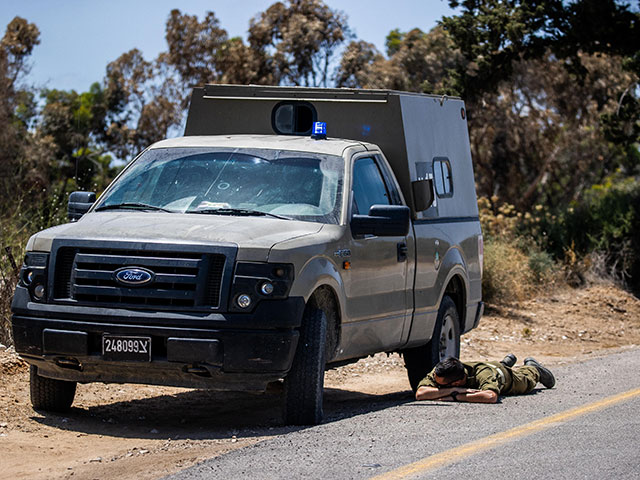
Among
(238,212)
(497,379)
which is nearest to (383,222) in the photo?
(238,212)

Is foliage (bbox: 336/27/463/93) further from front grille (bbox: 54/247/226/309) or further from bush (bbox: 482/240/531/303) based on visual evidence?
front grille (bbox: 54/247/226/309)

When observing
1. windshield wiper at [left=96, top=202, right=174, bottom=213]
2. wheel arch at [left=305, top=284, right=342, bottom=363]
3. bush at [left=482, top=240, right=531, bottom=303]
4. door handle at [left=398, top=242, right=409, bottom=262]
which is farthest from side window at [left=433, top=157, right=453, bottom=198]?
bush at [left=482, top=240, right=531, bottom=303]

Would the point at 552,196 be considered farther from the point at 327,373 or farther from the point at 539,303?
the point at 327,373

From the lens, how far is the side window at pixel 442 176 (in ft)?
34.9

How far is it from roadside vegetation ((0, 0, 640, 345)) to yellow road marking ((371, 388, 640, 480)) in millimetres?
6022

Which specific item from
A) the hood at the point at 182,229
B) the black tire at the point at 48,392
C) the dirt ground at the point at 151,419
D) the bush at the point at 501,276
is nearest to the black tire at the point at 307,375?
the dirt ground at the point at 151,419

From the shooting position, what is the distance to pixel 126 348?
7250 millimetres

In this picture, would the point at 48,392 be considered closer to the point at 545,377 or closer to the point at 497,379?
the point at 497,379

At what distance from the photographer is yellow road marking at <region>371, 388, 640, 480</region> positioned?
5.97 metres

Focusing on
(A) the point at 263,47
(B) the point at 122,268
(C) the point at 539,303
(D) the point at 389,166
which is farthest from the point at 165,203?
(A) the point at 263,47

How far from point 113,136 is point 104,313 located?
119ft

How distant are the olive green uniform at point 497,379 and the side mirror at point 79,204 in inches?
120

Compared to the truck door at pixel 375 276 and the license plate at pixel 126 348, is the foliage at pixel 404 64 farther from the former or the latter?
the license plate at pixel 126 348

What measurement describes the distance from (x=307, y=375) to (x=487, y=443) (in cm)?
140
